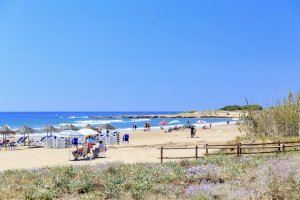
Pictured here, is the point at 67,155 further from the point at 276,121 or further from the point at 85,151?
the point at 276,121

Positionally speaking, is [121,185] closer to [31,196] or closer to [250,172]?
[31,196]

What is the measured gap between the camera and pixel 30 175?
539 inches

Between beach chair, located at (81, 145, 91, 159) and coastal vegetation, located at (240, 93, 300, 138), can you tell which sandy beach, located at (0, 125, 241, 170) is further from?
coastal vegetation, located at (240, 93, 300, 138)

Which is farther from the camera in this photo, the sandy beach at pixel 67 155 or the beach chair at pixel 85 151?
the beach chair at pixel 85 151

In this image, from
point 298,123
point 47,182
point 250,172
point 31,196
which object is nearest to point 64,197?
point 31,196

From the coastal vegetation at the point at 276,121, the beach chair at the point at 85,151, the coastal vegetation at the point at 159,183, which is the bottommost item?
the beach chair at the point at 85,151

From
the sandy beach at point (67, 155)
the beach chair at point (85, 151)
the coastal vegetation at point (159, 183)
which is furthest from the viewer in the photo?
the beach chair at point (85, 151)

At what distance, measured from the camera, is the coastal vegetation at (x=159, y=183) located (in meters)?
10.2

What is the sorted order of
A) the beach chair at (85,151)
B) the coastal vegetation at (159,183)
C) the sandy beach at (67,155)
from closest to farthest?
the coastal vegetation at (159,183) < the sandy beach at (67,155) < the beach chair at (85,151)

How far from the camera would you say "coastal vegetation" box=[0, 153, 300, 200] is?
10.2 metres

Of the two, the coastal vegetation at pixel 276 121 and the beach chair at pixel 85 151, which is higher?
the coastal vegetation at pixel 276 121

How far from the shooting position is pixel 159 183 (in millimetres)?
12141

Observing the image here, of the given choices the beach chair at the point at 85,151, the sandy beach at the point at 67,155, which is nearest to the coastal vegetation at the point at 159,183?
the sandy beach at the point at 67,155

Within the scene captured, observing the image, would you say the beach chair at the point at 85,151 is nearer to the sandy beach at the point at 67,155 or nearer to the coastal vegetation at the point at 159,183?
the sandy beach at the point at 67,155
